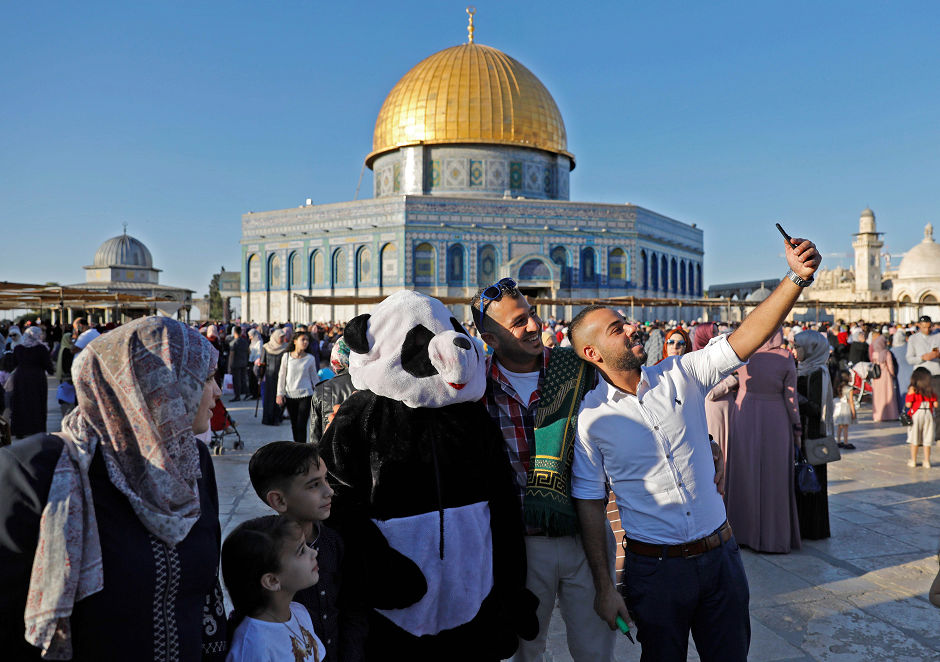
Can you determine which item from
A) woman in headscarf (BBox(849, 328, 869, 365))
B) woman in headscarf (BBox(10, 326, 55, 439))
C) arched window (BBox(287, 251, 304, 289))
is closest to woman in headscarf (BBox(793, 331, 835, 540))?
woman in headscarf (BBox(10, 326, 55, 439))

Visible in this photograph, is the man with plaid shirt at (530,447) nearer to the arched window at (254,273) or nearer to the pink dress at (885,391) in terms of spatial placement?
the pink dress at (885,391)

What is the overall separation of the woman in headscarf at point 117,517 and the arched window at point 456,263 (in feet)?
89.4

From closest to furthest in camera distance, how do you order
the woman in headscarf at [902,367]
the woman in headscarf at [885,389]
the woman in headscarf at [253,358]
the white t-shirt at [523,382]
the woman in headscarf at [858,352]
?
the white t-shirt at [523,382] < the woman in headscarf at [885,389] < the woman in headscarf at [902,367] < the woman in headscarf at [858,352] < the woman in headscarf at [253,358]

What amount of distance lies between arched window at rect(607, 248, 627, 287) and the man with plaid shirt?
28549 millimetres

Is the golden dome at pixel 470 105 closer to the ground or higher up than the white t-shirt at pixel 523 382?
higher up

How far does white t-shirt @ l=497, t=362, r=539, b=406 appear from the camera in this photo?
2.40 metres

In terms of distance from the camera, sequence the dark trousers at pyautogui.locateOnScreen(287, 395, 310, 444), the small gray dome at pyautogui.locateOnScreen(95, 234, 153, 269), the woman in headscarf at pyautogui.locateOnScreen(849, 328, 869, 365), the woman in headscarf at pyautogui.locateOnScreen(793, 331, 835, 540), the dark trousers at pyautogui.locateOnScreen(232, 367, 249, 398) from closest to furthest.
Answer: the woman in headscarf at pyautogui.locateOnScreen(793, 331, 835, 540), the dark trousers at pyautogui.locateOnScreen(287, 395, 310, 444), the woman in headscarf at pyautogui.locateOnScreen(849, 328, 869, 365), the dark trousers at pyautogui.locateOnScreen(232, 367, 249, 398), the small gray dome at pyautogui.locateOnScreen(95, 234, 153, 269)

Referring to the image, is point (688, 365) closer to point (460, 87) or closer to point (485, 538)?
point (485, 538)

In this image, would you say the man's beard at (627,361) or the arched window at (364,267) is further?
the arched window at (364,267)

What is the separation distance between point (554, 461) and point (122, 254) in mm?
56936

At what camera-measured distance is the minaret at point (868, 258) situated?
38.0 metres

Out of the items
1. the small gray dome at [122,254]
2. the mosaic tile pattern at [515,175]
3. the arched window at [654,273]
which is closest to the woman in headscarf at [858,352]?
the arched window at [654,273]

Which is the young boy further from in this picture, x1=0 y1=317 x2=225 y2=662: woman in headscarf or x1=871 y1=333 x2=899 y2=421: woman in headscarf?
x1=871 y1=333 x2=899 y2=421: woman in headscarf

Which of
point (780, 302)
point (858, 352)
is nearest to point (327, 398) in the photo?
point (780, 302)
